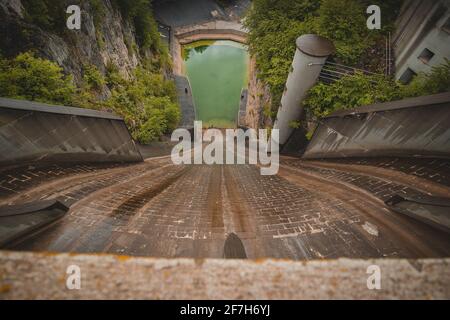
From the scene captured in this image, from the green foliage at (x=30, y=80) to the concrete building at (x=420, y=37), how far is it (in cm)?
1185

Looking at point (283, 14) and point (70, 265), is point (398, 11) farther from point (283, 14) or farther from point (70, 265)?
point (70, 265)

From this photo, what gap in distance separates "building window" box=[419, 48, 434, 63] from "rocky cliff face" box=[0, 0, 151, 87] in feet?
41.7

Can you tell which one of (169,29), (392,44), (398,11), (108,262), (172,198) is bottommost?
(172,198)

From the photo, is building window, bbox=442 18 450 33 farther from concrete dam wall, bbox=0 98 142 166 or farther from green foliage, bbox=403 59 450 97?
concrete dam wall, bbox=0 98 142 166

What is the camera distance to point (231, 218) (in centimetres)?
371

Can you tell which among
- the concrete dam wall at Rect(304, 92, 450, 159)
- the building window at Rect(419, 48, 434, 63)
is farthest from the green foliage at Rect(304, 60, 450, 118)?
the building window at Rect(419, 48, 434, 63)

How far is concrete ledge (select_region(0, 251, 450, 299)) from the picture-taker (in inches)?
56.3

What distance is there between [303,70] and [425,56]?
14.3ft

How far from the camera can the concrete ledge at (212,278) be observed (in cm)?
143

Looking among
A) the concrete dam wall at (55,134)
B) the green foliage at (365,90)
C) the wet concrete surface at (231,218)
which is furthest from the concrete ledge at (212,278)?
the green foliage at (365,90)

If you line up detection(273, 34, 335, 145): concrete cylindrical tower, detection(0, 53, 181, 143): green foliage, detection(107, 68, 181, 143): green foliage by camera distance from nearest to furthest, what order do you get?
detection(0, 53, 181, 143): green foliage → detection(273, 34, 335, 145): concrete cylindrical tower → detection(107, 68, 181, 143): green foliage

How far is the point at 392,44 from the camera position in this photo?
870 centimetres

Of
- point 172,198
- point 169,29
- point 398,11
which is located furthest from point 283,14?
point 169,29
